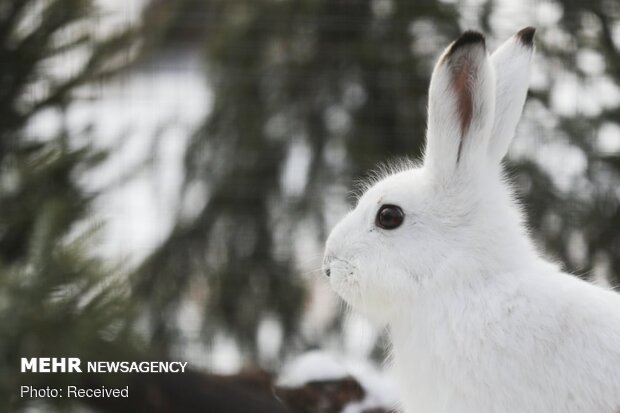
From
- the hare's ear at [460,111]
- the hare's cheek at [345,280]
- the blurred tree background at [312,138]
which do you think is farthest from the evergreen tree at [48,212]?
the hare's ear at [460,111]

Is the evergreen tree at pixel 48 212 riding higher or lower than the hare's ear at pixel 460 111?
higher

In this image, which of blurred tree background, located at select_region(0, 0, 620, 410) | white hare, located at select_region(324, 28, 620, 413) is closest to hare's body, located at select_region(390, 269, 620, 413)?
white hare, located at select_region(324, 28, 620, 413)

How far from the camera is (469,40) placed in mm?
777

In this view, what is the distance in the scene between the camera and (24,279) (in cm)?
118

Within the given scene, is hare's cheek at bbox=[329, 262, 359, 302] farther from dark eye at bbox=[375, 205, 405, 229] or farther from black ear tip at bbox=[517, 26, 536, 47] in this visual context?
black ear tip at bbox=[517, 26, 536, 47]

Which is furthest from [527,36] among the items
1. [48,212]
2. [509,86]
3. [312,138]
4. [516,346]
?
[312,138]

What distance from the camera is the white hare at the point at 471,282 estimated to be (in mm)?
748

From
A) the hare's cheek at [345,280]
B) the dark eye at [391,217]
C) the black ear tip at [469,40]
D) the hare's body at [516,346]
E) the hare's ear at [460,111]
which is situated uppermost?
the black ear tip at [469,40]

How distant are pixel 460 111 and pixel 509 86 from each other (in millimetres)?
89

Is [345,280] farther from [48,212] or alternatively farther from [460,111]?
[48,212]

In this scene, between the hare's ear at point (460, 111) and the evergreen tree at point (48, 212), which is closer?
the hare's ear at point (460, 111)

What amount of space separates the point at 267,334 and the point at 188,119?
53 cm

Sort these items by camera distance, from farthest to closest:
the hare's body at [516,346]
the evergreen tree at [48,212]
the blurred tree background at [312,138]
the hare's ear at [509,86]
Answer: the blurred tree background at [312,138] < the evergreen tree at [48,212] < the hare's ear at [509,86] < the hare's body at [516,346]

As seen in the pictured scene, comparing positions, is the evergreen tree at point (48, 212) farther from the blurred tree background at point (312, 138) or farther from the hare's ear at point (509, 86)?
the hare's ear at point (509, 86)
